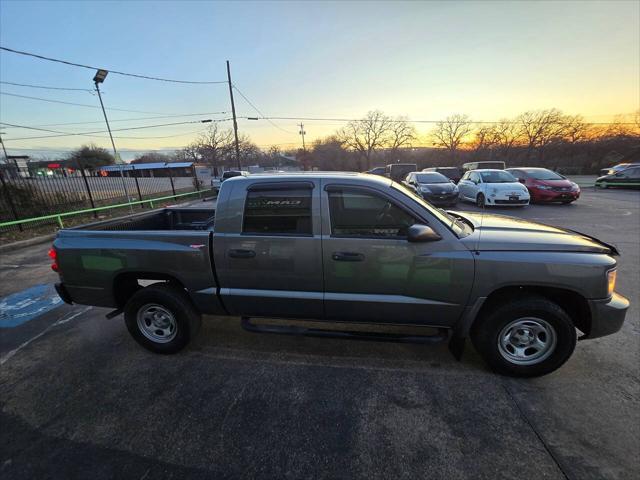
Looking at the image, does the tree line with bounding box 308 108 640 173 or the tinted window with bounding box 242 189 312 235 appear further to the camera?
the tree line with bounding box 308 108 640 173

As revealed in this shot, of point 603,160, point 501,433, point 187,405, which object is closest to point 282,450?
point 187,405

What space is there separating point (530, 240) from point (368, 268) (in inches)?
56.8

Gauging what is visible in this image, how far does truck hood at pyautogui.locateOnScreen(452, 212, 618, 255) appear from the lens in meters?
2.36

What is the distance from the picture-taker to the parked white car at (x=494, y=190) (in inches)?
441

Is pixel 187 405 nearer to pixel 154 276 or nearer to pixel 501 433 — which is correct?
pixel 154 276

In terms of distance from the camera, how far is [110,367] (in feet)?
9.60

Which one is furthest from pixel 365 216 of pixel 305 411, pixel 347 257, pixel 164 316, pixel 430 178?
pixel 430 178

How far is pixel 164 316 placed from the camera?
3.10 metres

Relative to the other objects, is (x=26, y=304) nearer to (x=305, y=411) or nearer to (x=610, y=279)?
(x=305, y=411)

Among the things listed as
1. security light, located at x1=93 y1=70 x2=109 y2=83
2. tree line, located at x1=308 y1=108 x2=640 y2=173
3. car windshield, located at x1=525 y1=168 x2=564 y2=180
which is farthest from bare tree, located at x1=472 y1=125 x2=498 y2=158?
security light, located at x1=93 y1=70 x2=109 y2=83

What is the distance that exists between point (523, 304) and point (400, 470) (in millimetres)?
1686

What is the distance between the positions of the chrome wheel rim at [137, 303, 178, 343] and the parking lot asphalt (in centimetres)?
23

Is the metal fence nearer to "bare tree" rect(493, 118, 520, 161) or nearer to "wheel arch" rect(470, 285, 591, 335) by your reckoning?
"wheel arch" rect(470, 285, 591, 335)

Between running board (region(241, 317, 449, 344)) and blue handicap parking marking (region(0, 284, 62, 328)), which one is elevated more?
running board (region(241, 317, 449, 344))
